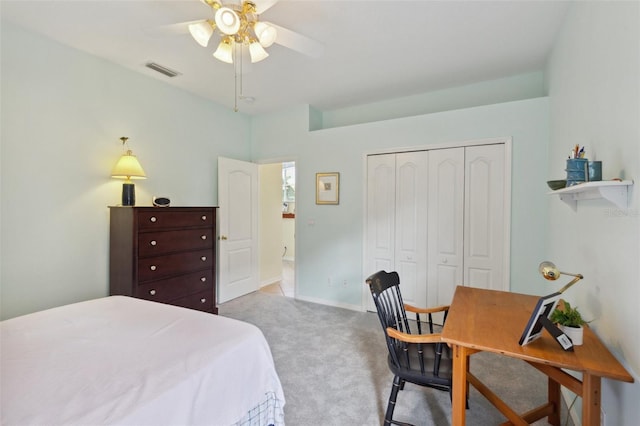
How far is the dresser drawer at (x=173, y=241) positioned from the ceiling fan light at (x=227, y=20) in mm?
1912

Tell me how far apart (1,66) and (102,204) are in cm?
126

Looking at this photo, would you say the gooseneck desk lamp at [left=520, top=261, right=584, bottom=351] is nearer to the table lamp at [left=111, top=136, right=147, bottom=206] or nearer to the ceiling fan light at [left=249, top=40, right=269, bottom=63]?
the ceiling fan light at [left=249, top=40, right=269, bottom=63]

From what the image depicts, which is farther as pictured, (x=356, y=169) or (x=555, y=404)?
(x=356, y=169)

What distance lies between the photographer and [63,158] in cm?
258

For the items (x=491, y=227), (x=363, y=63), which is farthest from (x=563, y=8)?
(x=491, y=227)

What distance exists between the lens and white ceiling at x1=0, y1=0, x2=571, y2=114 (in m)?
2.09

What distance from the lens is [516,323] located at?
58.3 inches

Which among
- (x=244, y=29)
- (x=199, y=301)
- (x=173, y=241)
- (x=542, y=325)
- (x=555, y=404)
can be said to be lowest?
(x=555, y=404)

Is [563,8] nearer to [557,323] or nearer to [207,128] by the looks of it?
[557,323]

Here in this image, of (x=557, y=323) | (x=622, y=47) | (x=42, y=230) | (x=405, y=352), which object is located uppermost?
(x=622, y=47)

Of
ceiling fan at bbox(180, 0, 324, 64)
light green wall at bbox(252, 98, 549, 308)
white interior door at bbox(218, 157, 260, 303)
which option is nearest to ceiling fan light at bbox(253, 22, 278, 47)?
ceiling fan at bbox(180, 0, 324, 64)

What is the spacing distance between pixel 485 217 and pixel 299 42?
2.51 m

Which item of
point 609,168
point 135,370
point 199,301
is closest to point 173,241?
point 199,301

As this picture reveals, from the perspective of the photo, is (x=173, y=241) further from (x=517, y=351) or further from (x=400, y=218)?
(x=517, y=351)
